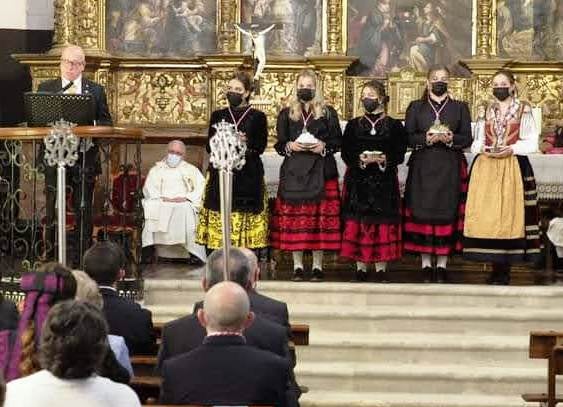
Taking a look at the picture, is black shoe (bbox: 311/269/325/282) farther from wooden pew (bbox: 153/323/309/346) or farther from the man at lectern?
wooden pew (bbox: 153/323/309/346)

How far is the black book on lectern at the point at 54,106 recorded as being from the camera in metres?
9.46

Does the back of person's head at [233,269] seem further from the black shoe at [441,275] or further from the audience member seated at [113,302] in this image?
the black shoe at [441,275]

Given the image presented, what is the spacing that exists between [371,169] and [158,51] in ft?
15.7

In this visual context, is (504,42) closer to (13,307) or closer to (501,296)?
(501,296)

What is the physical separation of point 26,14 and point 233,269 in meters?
9.48

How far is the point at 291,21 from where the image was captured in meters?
14.9

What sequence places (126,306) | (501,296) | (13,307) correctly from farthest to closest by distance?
(501,296) < (126,306) < (13,307)

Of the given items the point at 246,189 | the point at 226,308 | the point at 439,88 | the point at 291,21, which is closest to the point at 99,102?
the point at 246,189

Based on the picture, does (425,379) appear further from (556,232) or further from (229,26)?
(229,26)

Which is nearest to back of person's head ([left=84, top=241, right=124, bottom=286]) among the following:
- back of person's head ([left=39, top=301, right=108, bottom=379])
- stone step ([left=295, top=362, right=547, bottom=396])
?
back of person's head ([left=39, top=301, right=108, bottom=379])

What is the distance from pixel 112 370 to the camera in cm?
564

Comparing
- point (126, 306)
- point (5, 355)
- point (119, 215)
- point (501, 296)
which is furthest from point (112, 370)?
point (119, 215)

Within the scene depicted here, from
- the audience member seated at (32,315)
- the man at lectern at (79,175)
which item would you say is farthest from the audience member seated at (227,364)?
the man at lectern at (79,175)

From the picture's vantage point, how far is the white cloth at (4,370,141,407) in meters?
4.64
